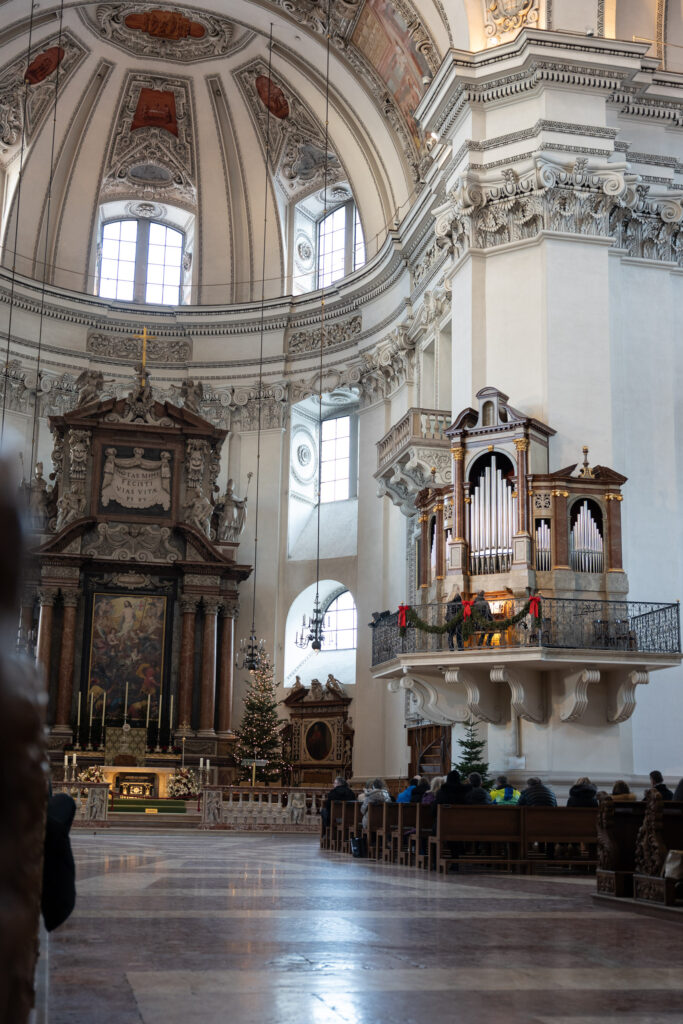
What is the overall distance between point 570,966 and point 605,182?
14842 millimetres

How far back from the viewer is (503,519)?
16.4 m

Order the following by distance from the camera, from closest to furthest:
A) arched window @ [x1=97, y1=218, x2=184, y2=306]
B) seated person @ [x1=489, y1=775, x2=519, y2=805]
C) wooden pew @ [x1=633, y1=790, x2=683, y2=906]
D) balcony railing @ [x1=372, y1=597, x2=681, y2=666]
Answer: wooden pew @ [x1=633, y1=790, x2=683, y2=906], seated person @ [x1=489, y1=775, x2=519, y2=805], balcony railing @ [x1=372, y1=597, x2=681, y2=666], arched window @ [x1=97, y1=218, x2=184, y2=306]

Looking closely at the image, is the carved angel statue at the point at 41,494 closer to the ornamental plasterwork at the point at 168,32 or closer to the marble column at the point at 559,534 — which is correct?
the ornamental plasterwork at the point at 168,32

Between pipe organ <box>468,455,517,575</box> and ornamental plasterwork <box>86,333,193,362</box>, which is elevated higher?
ornamental plasterwork <box>86,333,193,362</box>

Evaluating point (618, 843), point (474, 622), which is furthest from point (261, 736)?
point (618, 843)

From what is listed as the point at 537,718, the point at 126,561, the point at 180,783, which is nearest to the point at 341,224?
the point at 126,561

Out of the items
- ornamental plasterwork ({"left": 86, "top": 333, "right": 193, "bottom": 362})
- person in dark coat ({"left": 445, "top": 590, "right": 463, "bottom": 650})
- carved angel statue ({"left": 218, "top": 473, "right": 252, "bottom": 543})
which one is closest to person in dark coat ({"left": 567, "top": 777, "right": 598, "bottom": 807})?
person in dark coat ({"left": 445, "top": 590, "right": 463, "bottom": 650})

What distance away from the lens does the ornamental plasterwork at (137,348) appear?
28.6 metres

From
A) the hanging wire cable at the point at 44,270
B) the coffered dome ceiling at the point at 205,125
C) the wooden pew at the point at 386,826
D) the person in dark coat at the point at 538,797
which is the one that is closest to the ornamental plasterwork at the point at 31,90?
the coffered dome ceiling at the point at 205,125

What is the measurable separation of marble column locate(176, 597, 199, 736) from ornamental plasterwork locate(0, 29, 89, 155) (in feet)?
38.7

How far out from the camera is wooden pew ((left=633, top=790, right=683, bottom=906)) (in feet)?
26.6

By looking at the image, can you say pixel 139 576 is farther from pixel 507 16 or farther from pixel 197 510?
pixel 507 16

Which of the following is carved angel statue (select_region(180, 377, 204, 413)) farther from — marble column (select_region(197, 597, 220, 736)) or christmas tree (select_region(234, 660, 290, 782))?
christmas tree (select_region(234, 660, 290, 782))

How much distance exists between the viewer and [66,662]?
2473 cm
